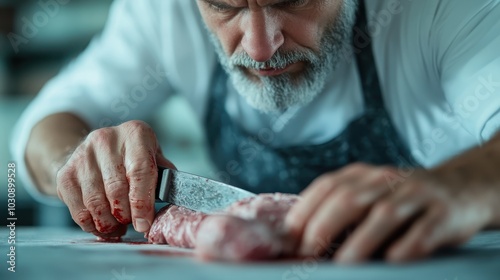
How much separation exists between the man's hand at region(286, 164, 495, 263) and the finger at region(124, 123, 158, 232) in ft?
1.70

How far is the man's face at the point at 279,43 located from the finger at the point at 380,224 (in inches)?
27.6

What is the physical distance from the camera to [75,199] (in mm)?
1393

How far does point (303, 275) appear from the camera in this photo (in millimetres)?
811

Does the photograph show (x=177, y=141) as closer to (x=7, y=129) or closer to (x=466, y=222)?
(x=7, y=129)

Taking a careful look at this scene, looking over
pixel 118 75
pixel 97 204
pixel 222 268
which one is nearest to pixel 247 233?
pixel 222 268

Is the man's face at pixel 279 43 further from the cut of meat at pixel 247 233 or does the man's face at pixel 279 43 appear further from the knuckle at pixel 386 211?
the knuckle at pixel 386 211

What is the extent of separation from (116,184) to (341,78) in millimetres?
794

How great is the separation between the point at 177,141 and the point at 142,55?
1.67 metres

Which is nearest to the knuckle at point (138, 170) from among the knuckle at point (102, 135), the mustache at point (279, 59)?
the knuckle at point (102, 135)

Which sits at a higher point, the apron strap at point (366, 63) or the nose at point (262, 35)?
the nose at point (262, 35)

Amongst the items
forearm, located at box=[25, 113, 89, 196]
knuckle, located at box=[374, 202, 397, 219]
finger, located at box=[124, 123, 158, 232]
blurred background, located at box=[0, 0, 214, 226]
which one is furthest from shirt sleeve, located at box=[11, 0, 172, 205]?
blurred background, located at box=[0, 0, 214, 226]

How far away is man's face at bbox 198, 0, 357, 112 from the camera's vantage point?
1410 millimetres

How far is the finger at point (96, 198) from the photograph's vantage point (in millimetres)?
1351

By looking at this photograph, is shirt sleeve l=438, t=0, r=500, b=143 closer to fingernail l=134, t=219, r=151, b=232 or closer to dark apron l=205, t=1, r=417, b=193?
dark apron l=205, t=1, r=417, b=193
